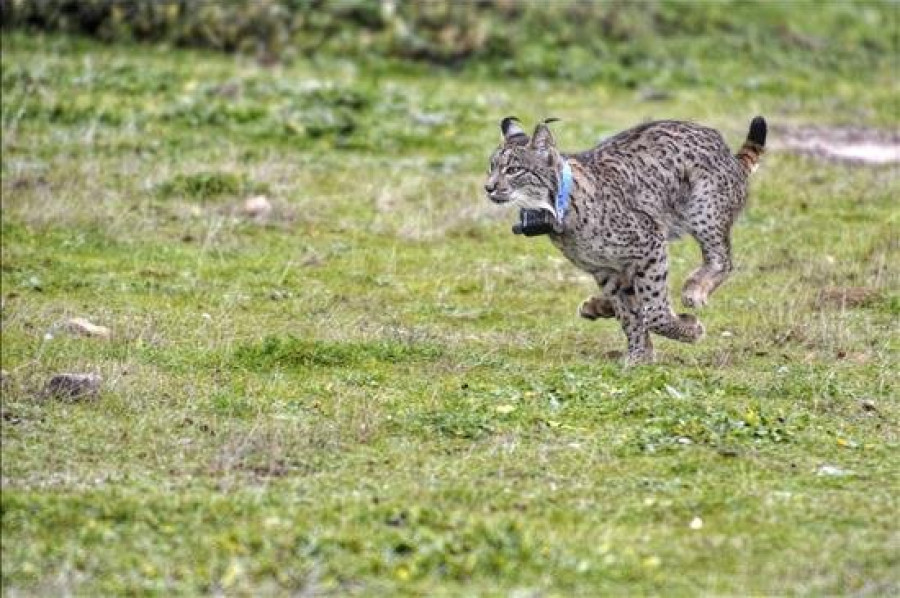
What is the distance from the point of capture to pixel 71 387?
1065 centimetres

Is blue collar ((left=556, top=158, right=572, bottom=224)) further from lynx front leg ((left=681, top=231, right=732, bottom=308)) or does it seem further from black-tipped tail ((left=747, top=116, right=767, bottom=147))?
black-tipped tail ((left=747, top=116, right=767, bottom=147))

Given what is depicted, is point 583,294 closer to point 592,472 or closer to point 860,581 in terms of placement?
point 592,472

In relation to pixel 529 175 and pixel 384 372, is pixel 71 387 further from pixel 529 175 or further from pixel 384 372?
pixel 529 175

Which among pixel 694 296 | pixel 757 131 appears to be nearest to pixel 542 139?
pixel 694 296

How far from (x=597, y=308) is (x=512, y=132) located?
1478 mm

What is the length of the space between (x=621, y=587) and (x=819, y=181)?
11.8 meters

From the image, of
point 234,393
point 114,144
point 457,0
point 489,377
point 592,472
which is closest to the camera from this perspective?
point 592,472

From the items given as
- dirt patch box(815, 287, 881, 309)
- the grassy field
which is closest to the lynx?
the grassy field

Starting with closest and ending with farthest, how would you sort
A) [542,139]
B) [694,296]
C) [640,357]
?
[542,139] < [640,357] < [694,296]

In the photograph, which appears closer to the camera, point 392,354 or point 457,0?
point 392,354

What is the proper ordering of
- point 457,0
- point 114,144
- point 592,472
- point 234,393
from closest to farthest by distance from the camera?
point 592,472 → point 234,393 → point 114,144 → point 457,0

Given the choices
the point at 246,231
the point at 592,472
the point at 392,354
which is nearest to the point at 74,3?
the point at 246,231

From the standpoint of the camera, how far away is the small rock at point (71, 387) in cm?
1060

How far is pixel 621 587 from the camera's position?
8133 millimetres
